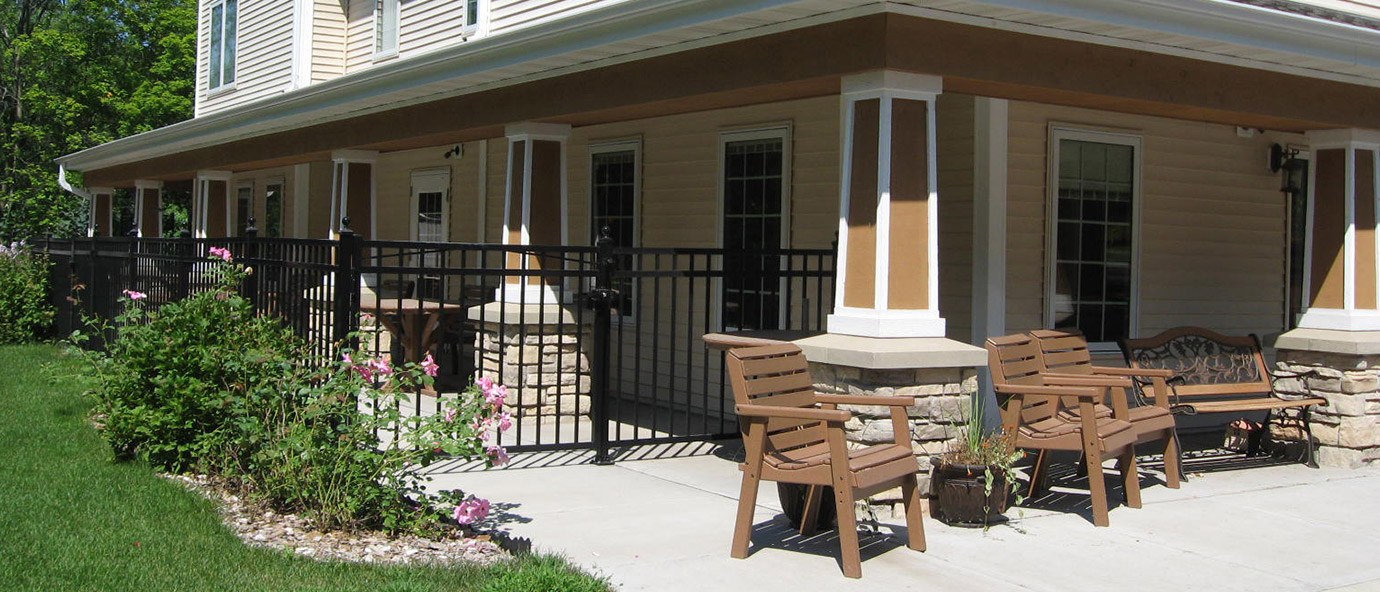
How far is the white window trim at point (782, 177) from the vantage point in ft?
32.9

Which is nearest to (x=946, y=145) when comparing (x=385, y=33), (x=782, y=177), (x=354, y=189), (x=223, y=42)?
(x=782, y=177)

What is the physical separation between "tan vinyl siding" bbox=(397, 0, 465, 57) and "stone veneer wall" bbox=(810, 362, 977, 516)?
8.77m

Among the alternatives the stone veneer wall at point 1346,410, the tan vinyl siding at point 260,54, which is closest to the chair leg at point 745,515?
the stone veneer wall at point 1346,410

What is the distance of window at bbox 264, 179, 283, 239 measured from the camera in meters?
19.3

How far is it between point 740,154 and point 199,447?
5.42 meters

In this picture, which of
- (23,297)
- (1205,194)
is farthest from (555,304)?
(23,297)

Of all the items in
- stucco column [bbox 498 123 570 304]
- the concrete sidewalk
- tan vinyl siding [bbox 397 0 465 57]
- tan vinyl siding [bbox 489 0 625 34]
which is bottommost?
the concrete sidewalk

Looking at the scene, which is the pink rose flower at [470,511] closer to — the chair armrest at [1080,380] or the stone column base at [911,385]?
the stone column base at [911,385]

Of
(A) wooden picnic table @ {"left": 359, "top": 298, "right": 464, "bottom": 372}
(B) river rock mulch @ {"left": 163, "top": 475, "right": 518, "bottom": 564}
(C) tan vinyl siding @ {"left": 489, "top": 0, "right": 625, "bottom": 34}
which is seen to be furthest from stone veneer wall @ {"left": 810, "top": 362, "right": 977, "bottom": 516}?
(C) tan vinyl siding @ {"left": 489, "top": 0, "right": 625, "bottom": 34}

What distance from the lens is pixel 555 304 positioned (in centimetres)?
988

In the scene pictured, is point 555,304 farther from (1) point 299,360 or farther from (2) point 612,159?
(1) point 299,360

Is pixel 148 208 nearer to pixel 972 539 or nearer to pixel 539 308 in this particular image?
pixel 539 308

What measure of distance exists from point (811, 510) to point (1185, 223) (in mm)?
5831

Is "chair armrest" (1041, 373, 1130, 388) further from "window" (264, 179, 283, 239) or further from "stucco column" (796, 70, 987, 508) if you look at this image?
"window" (264, 179, 283, 239)
